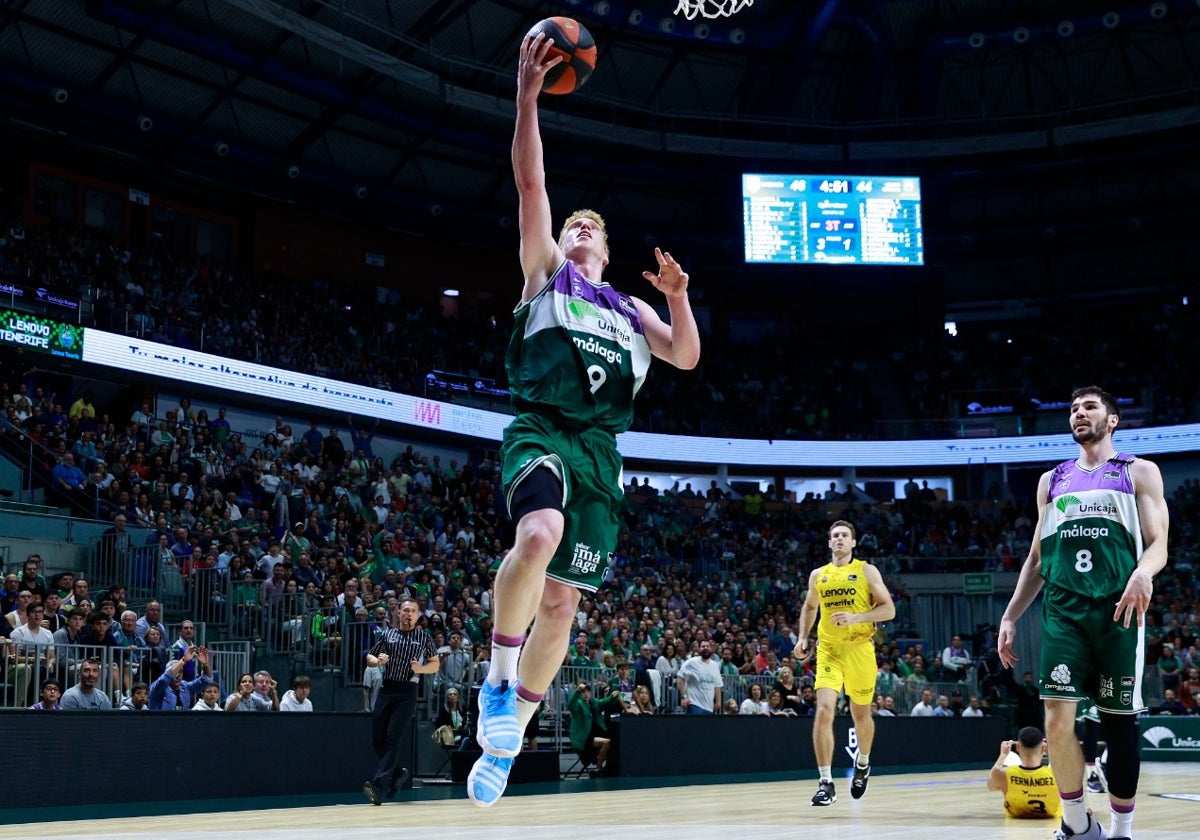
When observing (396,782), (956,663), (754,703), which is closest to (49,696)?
(396,782)

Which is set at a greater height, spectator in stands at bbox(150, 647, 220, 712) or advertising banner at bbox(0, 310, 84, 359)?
advertising banner at bbox(0, 310, 84, 359)

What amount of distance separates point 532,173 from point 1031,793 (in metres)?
7.67

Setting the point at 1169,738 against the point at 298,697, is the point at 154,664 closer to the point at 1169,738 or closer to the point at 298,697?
the point at 298,697

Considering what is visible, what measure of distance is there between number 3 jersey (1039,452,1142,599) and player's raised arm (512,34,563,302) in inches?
133

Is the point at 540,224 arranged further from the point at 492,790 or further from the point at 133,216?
the point at 133,216

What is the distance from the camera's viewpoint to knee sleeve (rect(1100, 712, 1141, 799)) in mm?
7234

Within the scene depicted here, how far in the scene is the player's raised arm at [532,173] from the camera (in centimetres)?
581

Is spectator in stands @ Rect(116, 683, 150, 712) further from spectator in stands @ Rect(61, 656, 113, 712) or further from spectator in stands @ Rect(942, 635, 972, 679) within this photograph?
spectator in stands @ Rect(942, 635, 972, 679)

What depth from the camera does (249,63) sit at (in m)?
30.2

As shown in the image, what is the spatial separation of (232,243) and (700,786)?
2389cm

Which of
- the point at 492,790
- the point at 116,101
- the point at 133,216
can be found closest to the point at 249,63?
the point at 116,101

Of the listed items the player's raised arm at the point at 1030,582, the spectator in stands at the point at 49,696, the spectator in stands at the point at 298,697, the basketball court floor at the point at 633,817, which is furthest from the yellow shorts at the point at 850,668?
the spectator in stands at the point at 49,696

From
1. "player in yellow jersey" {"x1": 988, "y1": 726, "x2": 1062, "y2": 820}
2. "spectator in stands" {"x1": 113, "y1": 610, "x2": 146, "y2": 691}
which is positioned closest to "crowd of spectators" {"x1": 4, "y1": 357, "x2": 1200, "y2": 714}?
"spectator in stands" {"x1": 113, "y1": 610, "x2": 146, "y2": 691}

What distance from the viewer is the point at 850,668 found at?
42.1ft
